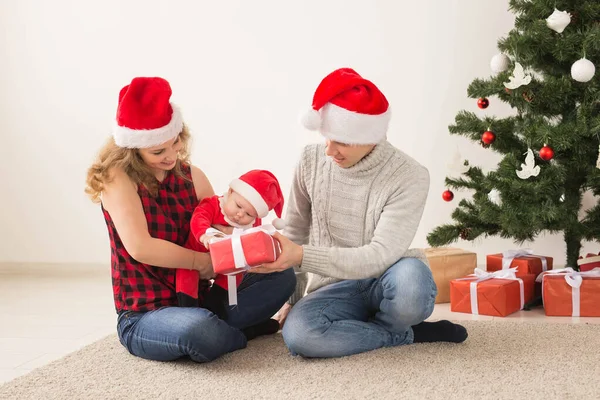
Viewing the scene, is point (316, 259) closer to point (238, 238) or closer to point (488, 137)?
point (238, 238)

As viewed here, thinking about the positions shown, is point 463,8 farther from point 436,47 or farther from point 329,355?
point 329,355

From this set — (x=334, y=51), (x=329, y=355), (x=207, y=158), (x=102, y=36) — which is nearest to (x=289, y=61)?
(x=334, y=51)

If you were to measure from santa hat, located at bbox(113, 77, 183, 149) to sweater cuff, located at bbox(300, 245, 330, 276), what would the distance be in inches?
18.7

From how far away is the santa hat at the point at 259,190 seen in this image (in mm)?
1917

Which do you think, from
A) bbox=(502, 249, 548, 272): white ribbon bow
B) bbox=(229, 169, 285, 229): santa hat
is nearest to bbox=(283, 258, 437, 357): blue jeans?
bbox=(229, 169, 285, 229): santa hat

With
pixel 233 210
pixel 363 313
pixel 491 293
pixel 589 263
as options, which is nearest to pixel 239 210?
pixel 233 210

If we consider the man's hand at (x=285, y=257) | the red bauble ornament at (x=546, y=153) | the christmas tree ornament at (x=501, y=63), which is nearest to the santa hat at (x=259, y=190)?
the man's hand at (x=285, y=257)

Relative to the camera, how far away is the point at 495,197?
8.91ft

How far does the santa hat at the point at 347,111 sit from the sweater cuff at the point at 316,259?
295 millimetres

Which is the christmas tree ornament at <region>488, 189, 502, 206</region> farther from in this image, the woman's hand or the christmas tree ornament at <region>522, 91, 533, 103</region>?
the woman's hand

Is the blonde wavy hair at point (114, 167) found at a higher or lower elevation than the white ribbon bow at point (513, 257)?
higher

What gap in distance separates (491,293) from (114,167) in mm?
1375

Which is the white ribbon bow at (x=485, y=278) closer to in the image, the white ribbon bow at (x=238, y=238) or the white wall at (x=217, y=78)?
the white wall at (x=217, y=78)

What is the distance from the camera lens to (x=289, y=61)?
11.2 feet
